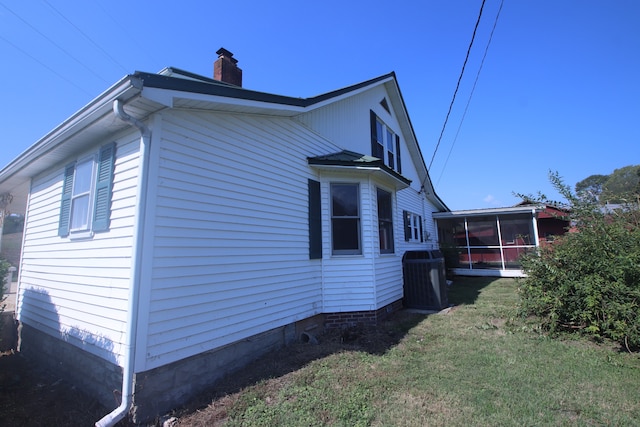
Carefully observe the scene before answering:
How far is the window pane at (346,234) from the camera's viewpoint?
6.59 metres

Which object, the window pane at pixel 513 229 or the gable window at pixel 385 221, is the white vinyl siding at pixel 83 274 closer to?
the gable window at pixel 385 221

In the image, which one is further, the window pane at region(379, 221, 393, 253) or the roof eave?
the window pane at region(379, 221, 393, 253)

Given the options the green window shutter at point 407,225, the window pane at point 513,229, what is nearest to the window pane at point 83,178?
the green window shutter at point 407,225

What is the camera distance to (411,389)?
11.7 feet

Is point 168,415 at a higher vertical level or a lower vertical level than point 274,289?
lower

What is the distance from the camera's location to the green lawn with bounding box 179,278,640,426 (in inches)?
119

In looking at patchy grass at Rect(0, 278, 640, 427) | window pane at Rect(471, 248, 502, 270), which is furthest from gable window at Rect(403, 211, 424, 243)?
patchy grass at Rect(0, 278, 640, 427)

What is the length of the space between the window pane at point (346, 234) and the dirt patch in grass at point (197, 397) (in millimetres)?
1710

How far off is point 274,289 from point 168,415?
87.1 inches

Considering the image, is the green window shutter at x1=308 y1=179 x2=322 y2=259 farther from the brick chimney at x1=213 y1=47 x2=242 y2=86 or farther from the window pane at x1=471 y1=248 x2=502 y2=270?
the window pane at x1=471 y1=248 x2=502 y2=270

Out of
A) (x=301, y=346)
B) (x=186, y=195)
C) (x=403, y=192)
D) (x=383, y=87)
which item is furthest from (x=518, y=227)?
(x=186, y=195)

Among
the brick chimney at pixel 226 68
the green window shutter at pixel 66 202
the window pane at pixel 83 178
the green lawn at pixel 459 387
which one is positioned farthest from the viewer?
the brick chimney at pixel 226 68

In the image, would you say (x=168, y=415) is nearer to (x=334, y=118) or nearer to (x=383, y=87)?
(x=334, y=118)

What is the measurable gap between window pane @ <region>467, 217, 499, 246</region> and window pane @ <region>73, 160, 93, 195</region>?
16156 mm
